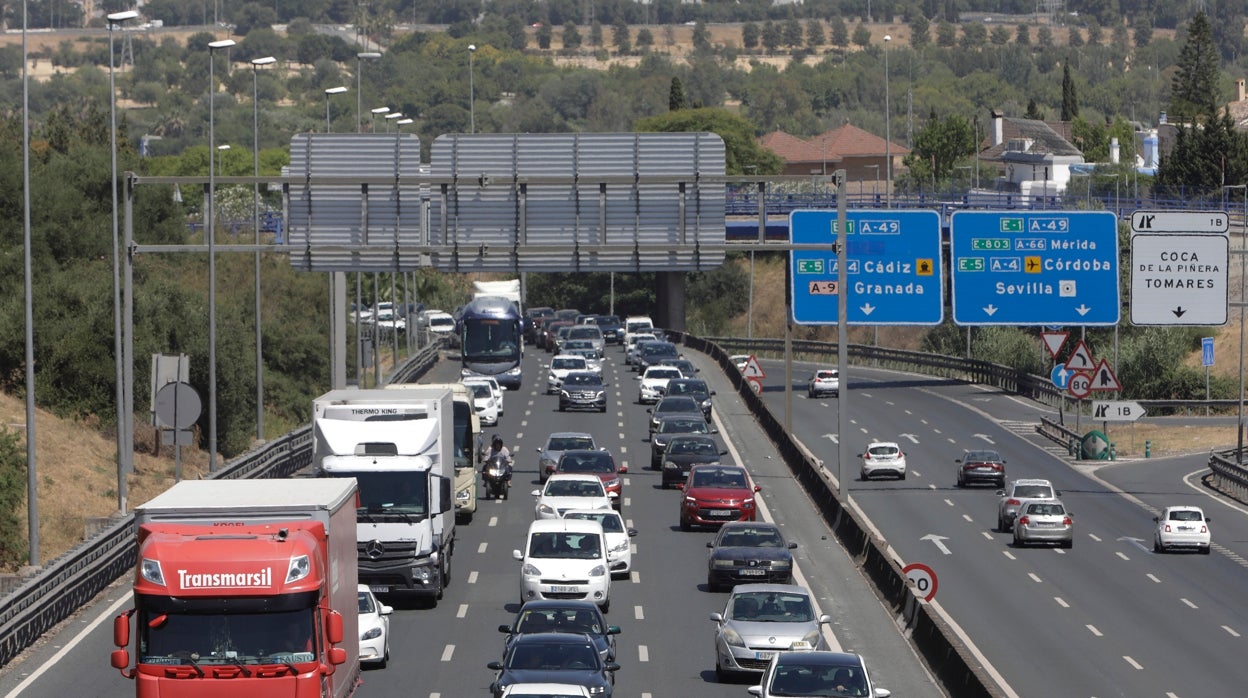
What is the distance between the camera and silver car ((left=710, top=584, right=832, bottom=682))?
26875 millimetres

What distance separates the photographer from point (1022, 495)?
153 ft

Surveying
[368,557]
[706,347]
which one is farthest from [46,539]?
[706,347]

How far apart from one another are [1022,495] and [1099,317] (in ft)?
42.5

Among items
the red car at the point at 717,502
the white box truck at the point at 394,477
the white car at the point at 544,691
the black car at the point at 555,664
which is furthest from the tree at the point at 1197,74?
the white car at the point at 544,691

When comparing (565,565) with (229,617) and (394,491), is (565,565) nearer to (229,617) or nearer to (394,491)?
(394,491)

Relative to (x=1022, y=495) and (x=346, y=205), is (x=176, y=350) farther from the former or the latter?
(x=1022, y=495)

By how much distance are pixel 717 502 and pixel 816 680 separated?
18.7 m

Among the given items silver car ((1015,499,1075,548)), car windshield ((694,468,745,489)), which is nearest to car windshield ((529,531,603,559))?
car windshield ((694,468,745,489))

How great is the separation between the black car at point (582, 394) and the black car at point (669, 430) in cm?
1227

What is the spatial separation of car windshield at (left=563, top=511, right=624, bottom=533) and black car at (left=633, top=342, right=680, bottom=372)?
39.6 metres

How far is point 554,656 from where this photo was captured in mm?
24312

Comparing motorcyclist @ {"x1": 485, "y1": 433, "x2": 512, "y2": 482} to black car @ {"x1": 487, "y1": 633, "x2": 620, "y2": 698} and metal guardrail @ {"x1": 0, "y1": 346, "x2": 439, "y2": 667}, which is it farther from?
black car @ {"x1": 487, "y1": 633, "x2": 620, "y2": 698}

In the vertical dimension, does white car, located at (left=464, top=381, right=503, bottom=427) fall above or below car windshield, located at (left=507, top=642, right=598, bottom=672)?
above

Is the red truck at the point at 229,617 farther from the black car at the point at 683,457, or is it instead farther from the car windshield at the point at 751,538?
the black car at the point at 683,457
